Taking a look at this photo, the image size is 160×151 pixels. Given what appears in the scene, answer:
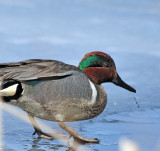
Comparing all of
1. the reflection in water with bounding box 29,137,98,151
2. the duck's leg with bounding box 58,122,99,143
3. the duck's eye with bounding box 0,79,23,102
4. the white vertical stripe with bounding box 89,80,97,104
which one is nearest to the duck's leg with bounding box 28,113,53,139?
the reflection in water with bounding box 29,137,98,151

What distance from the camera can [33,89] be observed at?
422cm

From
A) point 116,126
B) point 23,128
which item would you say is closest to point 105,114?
point 116,126

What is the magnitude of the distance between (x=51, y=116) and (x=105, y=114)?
119 centimetres

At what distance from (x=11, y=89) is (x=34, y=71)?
0.75ft

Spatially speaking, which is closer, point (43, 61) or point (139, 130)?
point (43, 61)

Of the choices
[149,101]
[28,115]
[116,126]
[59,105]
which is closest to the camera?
[59,105]

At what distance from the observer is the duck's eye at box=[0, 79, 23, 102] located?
4.21 meters

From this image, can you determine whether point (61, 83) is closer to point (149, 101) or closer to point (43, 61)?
point (43, 61)

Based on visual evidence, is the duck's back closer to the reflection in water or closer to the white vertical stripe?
the white vertical stripe

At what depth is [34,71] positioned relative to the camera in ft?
13.9

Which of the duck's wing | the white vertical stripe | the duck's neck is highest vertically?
the duck's wing

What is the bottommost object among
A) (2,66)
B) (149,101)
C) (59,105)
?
(149,101)

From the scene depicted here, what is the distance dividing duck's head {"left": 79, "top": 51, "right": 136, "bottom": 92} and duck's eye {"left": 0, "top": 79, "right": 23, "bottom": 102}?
0.55 meters

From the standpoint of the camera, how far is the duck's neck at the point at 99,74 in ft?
14.5
